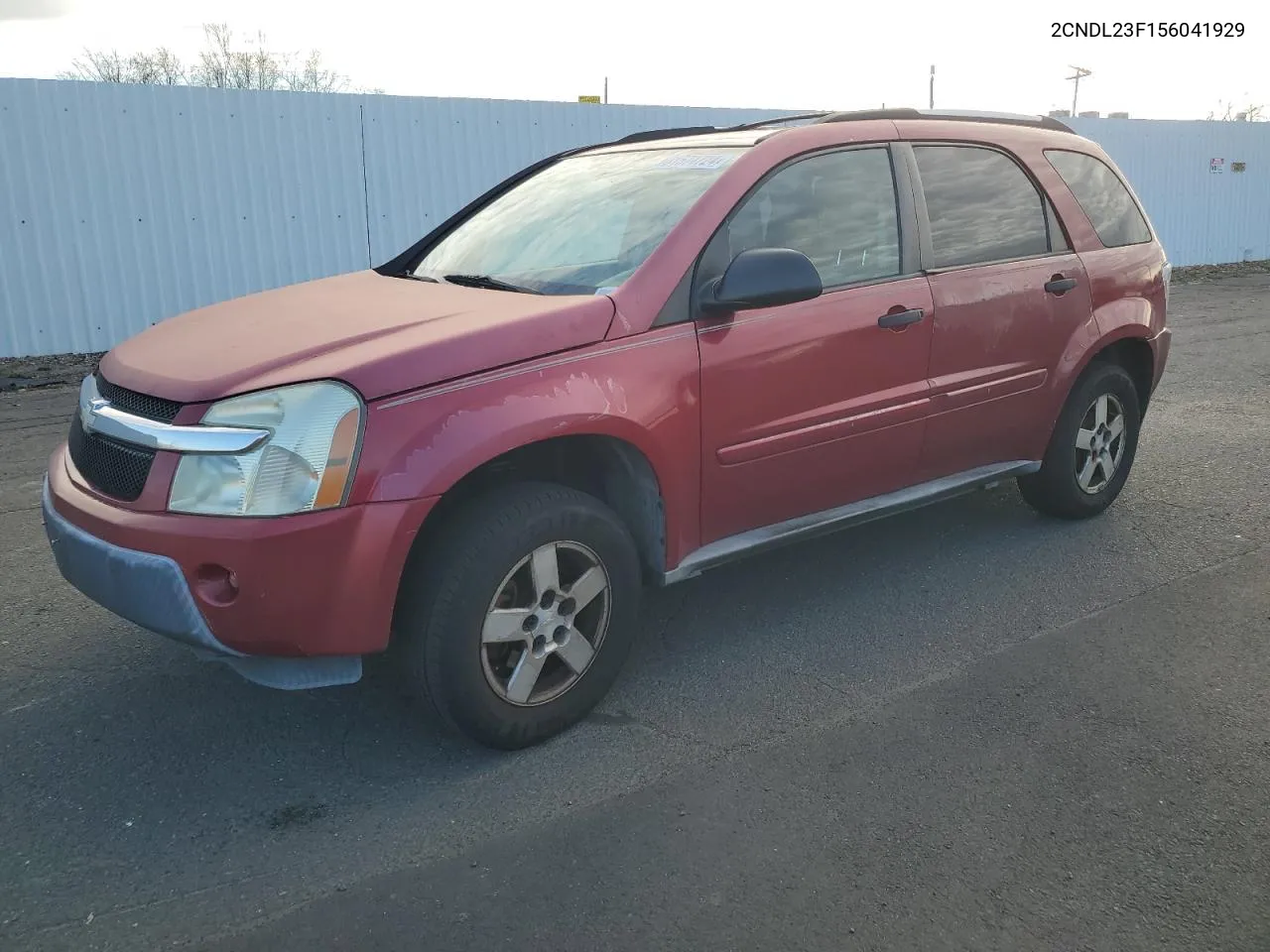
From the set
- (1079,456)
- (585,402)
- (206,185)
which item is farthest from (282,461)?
(206,185)

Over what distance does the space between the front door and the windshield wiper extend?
2.02ft

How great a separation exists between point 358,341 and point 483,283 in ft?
2.75

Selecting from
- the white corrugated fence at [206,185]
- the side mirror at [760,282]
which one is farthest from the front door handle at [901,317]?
the white corrugated fence at [206,185]

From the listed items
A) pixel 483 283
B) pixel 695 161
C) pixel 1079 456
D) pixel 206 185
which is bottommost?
pixel 1079 456

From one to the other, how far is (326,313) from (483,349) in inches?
29.2

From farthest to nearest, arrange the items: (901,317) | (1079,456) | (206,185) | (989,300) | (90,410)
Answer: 1. (206,185)
2. (1079,456)
3. (989,300)
4. (901,317)
5. (90,410)

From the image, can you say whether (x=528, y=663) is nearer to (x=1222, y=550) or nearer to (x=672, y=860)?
(x=672, y=860)

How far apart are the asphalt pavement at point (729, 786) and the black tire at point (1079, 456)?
20.5 inches

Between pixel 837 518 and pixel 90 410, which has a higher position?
pixel 90 410

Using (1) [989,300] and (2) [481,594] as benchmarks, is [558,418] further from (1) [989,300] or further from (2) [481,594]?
(1) [989,300]

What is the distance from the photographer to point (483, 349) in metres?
3.06

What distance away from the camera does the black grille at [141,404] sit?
9.61 ft

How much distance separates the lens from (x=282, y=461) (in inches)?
109

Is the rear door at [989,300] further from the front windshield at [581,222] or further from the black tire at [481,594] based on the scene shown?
the black tire at [481,594]
